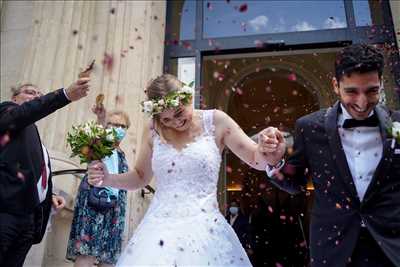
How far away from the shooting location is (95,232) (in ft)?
13.0

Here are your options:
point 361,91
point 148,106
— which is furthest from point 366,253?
point 148,106

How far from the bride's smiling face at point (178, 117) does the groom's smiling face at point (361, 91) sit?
0.95 m

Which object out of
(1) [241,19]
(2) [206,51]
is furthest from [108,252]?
(1) [241,19]

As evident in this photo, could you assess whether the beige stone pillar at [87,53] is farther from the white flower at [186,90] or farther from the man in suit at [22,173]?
the white flower at [186,90]

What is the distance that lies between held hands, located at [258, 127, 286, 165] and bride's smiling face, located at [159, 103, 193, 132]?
24.4 inches

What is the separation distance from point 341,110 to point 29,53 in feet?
15.1

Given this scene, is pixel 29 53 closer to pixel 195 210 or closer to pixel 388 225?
pixel 195 210

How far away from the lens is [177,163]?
105 inches

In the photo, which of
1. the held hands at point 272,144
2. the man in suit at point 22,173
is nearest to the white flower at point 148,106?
the man in suit at point 22,173

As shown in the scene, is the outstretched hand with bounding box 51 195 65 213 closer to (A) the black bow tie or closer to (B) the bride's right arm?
(B) the bride's right arm

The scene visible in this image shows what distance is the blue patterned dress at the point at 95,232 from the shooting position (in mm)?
3908

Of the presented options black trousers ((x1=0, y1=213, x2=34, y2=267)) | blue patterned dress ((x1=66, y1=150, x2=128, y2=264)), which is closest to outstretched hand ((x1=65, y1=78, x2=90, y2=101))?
black trousers ((x1=0, y1=213, x2=34, y2=267))

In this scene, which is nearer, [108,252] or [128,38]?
[108,252]

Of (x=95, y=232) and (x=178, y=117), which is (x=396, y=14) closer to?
(x=178, y=117)
